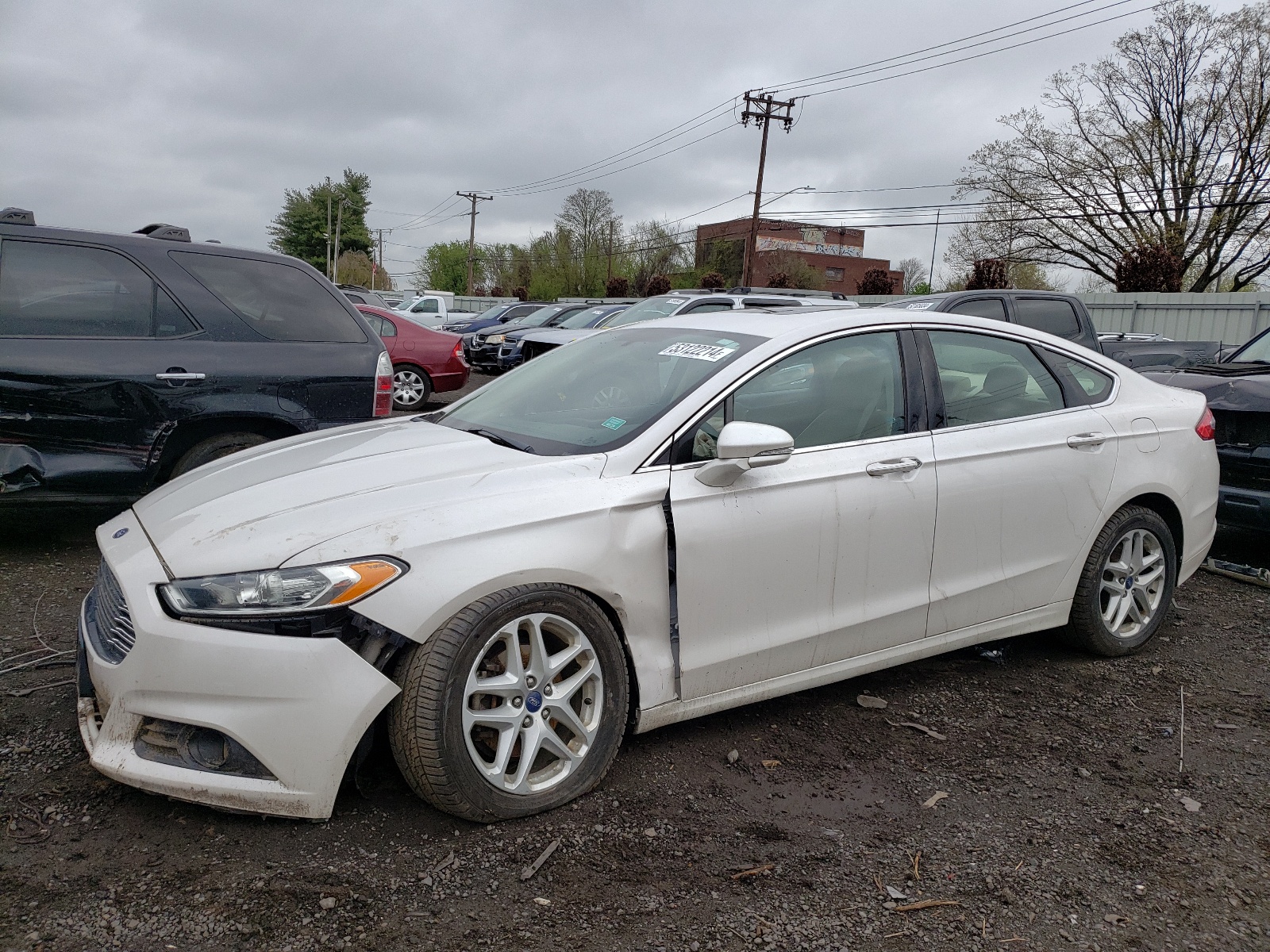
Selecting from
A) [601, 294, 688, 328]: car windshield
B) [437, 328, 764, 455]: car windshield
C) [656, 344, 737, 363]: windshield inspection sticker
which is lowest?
[437, 328, 764, 455]: car windshield

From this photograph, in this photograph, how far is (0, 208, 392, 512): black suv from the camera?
490 cm

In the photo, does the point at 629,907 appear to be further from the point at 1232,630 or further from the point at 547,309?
the point at 547,309

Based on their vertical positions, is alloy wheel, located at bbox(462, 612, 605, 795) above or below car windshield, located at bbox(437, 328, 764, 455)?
below

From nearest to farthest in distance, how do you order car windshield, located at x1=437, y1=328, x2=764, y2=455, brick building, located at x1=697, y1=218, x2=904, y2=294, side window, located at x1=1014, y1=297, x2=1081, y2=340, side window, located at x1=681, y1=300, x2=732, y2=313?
car windshield, located at x1=437, y1=328, x2=764, y2=455
side window, located at x1=1014, y1=297, x2=1081, y2=340
side window, located at x1=681, y1=300, x2=732, y2=313
brick building, located at x1=697, y1=218, x2=904, y2=294

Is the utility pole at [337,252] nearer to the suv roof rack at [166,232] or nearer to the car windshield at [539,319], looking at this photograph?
the car windshield at [539,319]

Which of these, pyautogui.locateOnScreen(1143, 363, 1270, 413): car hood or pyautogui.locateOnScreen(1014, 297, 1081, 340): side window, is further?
pyautogui.locateOnScreen(1014, 297, 1081, 340): side window

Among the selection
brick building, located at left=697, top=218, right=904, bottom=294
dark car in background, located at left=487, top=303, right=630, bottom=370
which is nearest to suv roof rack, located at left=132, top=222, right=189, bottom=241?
dark car in background, located at left=487, top=303, right=630, bottom=370

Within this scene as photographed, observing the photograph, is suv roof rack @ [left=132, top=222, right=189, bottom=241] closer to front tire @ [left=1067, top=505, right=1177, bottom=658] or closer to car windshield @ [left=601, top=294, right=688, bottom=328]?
front tire @ [left=1067, top=505, right=1177, bottom=658]

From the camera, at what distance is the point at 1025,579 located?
3891 millimetres

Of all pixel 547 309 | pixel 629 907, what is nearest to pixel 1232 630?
pixel 629 907

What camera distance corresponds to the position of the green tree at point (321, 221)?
78625 millimetres

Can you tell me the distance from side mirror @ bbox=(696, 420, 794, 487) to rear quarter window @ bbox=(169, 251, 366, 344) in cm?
350

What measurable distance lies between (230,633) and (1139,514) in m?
3.83

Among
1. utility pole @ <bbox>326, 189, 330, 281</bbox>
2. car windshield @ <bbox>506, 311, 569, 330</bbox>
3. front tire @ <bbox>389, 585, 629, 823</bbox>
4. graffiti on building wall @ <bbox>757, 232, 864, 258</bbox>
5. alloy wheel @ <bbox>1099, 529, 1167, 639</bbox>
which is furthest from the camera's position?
utility pole @ <bbox>326, 189, 330, 281</bbox>
